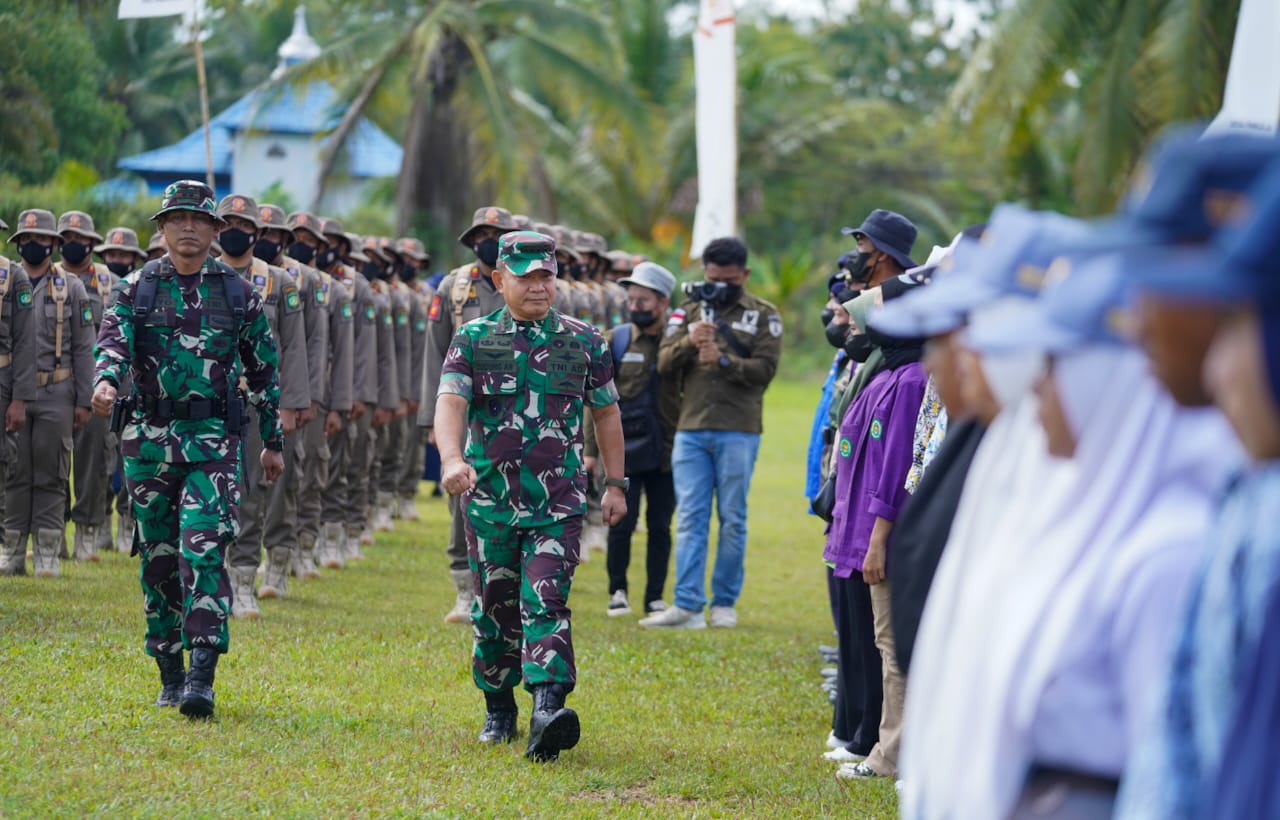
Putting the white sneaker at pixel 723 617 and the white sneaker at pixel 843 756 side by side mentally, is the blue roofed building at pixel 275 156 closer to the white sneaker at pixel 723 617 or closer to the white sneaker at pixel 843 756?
the white sneaker at pixel 723 617

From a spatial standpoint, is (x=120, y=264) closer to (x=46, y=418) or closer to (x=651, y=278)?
(x=46, y=418)

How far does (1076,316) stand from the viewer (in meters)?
2.87

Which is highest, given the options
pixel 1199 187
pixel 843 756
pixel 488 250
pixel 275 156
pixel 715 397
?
pixel 275 156

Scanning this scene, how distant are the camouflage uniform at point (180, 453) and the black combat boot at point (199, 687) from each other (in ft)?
0.18

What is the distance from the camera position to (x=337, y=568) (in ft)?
44.2

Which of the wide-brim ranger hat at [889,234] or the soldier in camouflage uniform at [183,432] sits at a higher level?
the wide-brim ranger hat at [889,234]

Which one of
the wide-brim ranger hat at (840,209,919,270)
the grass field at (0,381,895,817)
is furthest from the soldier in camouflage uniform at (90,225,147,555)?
the wide-brim ranger hat at (840,209,919,270)

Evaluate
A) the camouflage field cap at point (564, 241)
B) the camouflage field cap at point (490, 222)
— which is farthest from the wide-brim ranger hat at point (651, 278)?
the camouflage field cap at point (564, 241)

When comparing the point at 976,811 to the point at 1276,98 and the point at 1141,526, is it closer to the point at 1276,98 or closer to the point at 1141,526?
the point at 1141,526

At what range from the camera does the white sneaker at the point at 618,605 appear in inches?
471

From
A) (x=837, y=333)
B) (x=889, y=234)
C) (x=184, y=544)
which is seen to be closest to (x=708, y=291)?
(x=837, y=333)

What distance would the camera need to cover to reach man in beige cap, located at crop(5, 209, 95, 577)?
11.8 meters

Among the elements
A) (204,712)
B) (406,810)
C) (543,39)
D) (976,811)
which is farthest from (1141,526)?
(543,39)

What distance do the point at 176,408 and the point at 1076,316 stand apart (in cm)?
562
